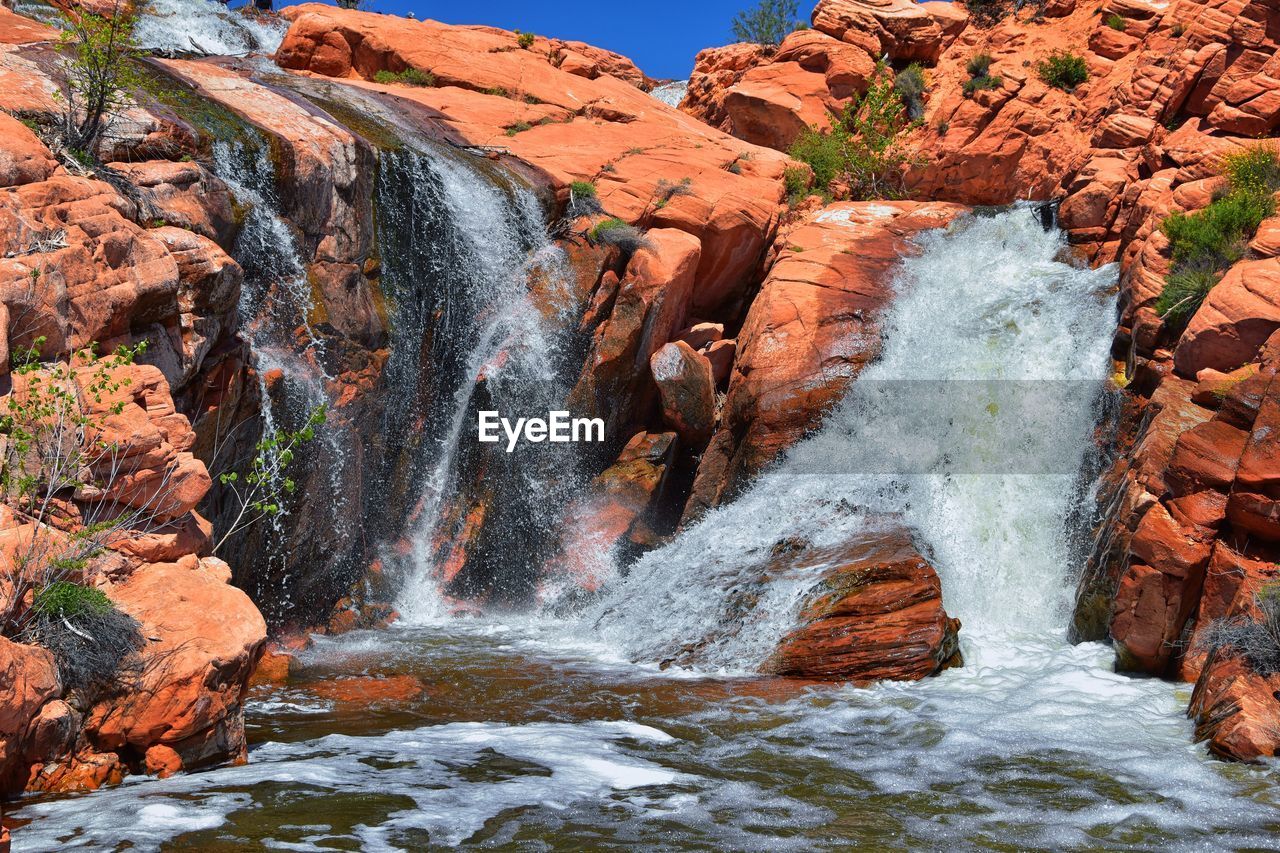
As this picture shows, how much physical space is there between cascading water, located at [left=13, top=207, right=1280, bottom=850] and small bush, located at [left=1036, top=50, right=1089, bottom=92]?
25.5 feet

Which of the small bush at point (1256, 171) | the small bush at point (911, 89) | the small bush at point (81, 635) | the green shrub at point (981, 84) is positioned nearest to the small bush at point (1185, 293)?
the small bush at point (1256, 171)

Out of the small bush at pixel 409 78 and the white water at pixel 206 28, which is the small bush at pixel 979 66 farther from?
the white water at pixel 206 28

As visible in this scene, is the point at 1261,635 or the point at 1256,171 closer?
the point at 1261,635

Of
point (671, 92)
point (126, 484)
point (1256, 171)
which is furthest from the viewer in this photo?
point (671, 92)

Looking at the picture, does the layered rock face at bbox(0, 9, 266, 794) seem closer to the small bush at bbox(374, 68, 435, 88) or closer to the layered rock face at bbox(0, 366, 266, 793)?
the layered rock face at bbox(0, 366, 266, 793)

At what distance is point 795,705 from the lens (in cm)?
1009

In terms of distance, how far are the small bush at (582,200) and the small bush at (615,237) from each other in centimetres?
47

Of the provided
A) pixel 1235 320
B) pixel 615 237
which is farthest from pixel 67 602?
pixel 1235 320

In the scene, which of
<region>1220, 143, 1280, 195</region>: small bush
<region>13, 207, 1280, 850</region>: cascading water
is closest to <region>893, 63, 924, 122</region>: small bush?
<region>13, 207, 1280, 850</region>: cascading water

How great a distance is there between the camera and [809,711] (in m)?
9.88

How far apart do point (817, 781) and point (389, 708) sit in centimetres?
426

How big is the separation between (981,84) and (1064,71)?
6.18 feet

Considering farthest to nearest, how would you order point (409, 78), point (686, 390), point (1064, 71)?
point (1064, 71) → point (409, 78) → point (686, 390)

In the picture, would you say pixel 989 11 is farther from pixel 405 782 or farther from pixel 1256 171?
pixel 405 782
